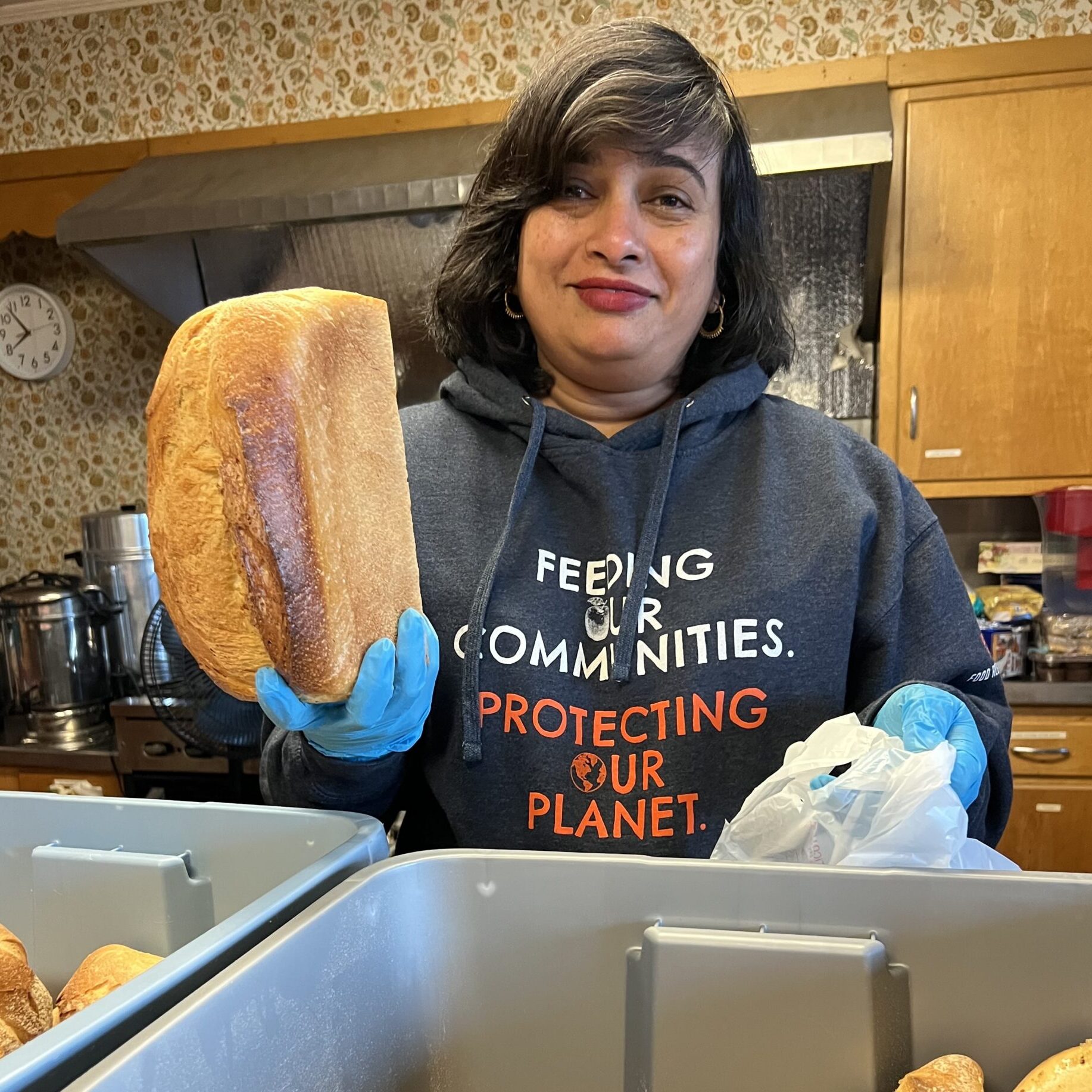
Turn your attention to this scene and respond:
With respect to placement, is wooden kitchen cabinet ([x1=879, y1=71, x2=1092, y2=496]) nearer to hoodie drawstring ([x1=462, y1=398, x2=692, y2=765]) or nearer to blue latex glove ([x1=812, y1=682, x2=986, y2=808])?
hoodie drawstring ([x1=462, y1=398, x2=692, y2=765])

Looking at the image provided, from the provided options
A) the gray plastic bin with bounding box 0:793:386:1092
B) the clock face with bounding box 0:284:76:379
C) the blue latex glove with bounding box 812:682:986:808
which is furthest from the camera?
the clock face with bounding box 0:284:76:379

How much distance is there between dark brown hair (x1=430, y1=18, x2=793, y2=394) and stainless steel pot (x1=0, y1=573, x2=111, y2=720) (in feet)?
5.29

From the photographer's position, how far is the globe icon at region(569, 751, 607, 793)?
82 centimetres

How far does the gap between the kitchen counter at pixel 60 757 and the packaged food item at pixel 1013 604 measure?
216 cm

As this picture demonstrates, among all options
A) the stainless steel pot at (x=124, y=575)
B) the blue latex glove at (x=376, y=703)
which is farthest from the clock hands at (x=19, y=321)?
the blue latex glove at (x=376, y=703)

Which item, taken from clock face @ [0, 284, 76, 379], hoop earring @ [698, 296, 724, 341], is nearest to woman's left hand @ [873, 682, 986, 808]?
hoop earring @ [698, 296, 724, 341]

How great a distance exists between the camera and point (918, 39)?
2266 millimetres

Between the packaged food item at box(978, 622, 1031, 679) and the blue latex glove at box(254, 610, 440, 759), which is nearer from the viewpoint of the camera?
the blue latex glove at box(254, 610, 440, 759)

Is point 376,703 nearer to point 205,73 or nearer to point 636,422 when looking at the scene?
point 636,422

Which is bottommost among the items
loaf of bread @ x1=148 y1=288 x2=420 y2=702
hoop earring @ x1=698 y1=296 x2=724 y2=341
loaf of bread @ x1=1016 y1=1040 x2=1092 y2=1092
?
loaf of bread @ x1=1016 y1=1040 x2=1092 y2=1092

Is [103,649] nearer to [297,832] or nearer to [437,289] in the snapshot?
[437,289]

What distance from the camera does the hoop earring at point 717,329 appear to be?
3.20 feet

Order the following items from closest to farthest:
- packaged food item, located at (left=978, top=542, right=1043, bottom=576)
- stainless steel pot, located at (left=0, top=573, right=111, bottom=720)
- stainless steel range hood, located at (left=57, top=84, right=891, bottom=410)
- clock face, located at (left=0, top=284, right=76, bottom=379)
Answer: stainless steel range hood, located at (left=57, top=84, right=891, bottom=410)
stainless steel pot, located at (left=0, top=573, right=111, bottom=720)
packaged food item, located at (left=978, top=542, right=1043, bottom=576)
clock face, located at (left=0, top=284, right=76, bottom=379)

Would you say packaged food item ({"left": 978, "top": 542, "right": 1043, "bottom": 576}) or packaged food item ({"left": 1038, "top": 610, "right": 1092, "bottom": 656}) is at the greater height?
packaged food item ({"left": 978, "top": 542, "right": 1043, "bottom": 576})
